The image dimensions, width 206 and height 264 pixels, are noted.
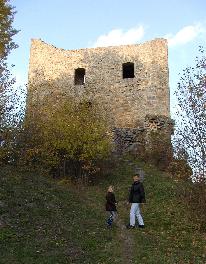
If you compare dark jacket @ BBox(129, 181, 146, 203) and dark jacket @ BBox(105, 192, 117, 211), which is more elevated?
dark jacket @ BBox(129, 181, 146, 203)

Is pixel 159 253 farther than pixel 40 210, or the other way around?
pixel 40 210

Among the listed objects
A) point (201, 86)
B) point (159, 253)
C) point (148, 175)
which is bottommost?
point (159, 253)

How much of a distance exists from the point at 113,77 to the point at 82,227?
1678 centimetres

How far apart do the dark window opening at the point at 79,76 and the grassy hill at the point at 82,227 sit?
1212 cm

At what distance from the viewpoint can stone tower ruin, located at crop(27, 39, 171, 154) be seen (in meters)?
27.3

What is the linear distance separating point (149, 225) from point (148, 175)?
250 inches

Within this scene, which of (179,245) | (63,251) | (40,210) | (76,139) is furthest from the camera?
(76,139)

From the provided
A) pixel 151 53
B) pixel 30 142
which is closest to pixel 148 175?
pixel 30 142

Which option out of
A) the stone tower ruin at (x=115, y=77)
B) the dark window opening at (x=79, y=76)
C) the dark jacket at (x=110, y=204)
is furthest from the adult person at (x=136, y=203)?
the dark window opening at (x=79, y=76)

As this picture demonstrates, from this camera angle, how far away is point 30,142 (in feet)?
67.2

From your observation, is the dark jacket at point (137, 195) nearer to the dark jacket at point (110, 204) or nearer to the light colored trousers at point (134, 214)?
the light colored trousers at point (134, 214)

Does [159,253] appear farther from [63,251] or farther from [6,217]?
[6,217]

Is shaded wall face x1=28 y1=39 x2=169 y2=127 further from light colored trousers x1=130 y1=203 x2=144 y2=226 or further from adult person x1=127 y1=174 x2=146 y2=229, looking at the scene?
light colored trousers x1=130 y1=203 x2=144 y2=226

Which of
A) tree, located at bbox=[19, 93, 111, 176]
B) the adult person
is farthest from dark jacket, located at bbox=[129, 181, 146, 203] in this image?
tree, located at bbox=[19, 93, 111, 176]
